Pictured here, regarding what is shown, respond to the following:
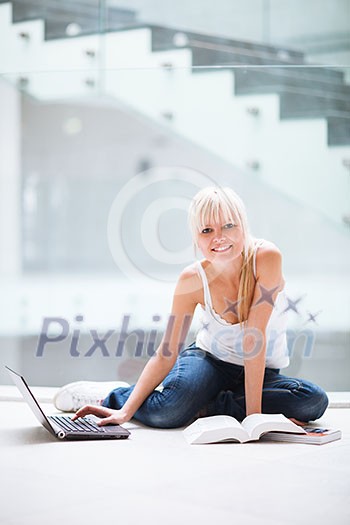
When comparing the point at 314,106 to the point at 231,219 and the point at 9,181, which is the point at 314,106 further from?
the point at 9,181

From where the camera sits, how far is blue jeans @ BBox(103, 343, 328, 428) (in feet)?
6.86

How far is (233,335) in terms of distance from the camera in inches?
84.3

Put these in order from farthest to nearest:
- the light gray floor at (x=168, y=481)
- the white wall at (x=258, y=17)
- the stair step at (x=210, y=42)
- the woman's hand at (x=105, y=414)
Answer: the white wall at (x=258, y=17)
the stair step at (x=210, y=42)
the woman's hand at (x=105, y=414)
the light gray floor at (x=168, y=481)

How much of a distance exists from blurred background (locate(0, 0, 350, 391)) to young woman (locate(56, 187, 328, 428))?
523 millimetres

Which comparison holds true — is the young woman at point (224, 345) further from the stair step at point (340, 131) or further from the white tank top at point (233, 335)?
the stair step at point (340, 131)

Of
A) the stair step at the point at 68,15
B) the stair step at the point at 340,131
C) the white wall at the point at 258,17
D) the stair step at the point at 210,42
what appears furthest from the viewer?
the white wall at the point at 258,17

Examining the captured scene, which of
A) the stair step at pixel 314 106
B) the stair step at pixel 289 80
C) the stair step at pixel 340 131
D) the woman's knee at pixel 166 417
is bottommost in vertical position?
the woman's knee at pixel 166 417

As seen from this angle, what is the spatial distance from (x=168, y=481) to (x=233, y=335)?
621 mm

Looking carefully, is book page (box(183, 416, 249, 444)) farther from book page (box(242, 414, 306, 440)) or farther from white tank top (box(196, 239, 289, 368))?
white tank top (box(196, 239, 289, 368))

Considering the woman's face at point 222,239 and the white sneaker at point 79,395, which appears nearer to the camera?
the woman's face at point 222,239

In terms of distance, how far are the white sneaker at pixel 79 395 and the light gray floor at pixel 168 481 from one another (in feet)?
0.93

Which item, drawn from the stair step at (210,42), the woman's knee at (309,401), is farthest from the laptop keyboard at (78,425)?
the stair step at (210,42)

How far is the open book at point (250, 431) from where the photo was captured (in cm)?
192

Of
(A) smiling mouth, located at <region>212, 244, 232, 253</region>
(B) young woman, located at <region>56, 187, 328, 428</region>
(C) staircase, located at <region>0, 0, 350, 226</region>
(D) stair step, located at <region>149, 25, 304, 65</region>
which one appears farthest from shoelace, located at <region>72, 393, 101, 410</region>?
(D) stair step, located at <region>149, 25, 304, 65</region>
